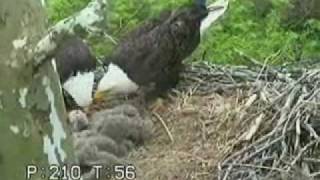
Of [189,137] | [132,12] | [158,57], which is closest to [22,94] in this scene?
[189,137]

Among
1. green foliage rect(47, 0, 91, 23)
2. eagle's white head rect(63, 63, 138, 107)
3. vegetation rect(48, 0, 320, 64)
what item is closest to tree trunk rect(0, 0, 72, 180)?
eagle's white head rect(63, 63, 138, 107)

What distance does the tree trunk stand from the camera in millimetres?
1316

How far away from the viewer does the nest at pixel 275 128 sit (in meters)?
3.04

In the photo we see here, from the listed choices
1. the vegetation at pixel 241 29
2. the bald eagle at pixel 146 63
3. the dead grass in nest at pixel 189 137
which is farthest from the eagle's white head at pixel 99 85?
the vegetation at pixel 241 29

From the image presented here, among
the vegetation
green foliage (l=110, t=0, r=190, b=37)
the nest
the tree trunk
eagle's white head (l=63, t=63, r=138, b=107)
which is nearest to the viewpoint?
the tree trunk

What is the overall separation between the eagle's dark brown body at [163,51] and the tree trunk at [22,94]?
2572mm

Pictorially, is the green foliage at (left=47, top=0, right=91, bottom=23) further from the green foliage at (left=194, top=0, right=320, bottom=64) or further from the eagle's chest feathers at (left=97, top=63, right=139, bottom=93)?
the eagle's chest feathers at (left=97, top=63, right=139, bottom=93)

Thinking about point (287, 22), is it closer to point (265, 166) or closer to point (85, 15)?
point (265, 166)

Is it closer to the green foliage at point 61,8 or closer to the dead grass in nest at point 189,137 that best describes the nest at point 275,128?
the dead grass in nest at point 189,137

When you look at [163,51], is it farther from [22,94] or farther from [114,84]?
[22,94]

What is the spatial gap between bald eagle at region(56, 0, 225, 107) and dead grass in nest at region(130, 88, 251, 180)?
143mm

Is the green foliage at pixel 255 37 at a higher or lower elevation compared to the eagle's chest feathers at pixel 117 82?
higher

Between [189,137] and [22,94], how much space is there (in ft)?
7.55

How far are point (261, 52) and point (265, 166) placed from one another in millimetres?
3592
